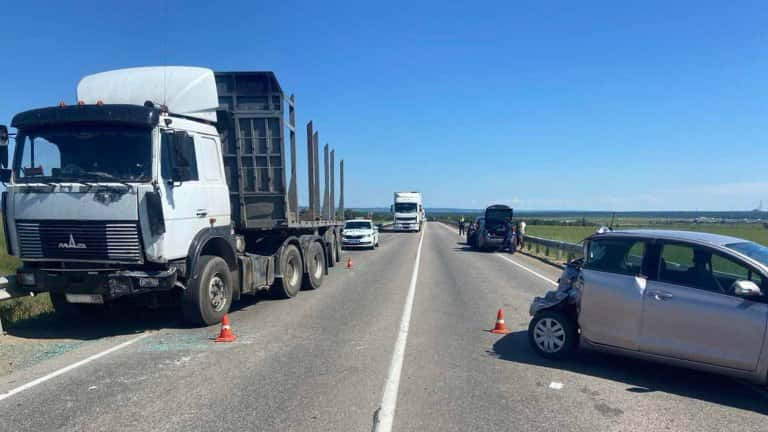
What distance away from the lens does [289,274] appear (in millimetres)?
11148

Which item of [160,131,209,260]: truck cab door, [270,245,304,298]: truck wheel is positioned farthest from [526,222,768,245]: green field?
[160,131,209,260]: truck cab door

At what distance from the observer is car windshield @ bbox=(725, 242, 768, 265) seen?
17.1ft

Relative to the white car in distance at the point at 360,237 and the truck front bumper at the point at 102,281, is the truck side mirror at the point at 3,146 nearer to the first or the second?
the truck front bumper at the point at 102,281

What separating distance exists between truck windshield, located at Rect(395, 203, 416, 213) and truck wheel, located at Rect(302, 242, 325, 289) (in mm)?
34539

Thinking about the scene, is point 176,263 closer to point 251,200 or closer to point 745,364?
point 251,200

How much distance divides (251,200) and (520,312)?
5.58 m

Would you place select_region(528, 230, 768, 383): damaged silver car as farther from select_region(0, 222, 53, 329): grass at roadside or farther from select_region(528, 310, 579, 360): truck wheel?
select_region(0, 222, 53, 329): grass at roadside

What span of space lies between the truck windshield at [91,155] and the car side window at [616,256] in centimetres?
586

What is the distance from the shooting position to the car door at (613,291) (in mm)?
5636

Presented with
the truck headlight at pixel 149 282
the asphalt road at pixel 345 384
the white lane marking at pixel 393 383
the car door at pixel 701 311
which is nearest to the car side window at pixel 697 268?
the car door at pixel 701 311

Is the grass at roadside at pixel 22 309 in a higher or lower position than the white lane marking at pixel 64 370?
higher

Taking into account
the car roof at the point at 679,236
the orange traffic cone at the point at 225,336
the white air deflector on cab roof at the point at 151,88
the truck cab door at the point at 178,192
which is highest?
the white air deflector on cab roof at the point at 151,88

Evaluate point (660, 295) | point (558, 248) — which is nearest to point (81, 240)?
point (660, 295)

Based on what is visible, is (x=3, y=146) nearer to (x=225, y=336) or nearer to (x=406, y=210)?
(x=225, y=336)
